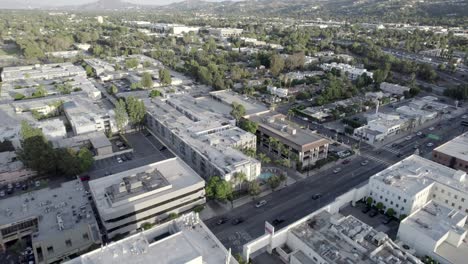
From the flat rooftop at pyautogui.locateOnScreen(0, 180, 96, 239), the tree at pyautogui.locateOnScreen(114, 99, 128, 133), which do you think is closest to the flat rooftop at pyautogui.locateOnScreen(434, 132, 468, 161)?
the flat rooftop at pyautogui.locateOnScreen(0, 180, 96, 239)

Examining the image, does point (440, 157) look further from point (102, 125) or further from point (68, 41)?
point (68, 41)

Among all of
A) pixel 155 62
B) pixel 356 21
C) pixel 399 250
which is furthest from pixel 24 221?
pixel 356 21

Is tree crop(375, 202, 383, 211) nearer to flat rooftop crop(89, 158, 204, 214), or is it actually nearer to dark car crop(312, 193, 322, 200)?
dark car crop(312, 193, 322, 200)

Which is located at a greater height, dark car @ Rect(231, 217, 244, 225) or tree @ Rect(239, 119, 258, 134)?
tree @ Rect(239, 119, 258, 134)

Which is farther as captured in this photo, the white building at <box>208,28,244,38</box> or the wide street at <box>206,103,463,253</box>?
the white building at <box>208,28,244,38</box>

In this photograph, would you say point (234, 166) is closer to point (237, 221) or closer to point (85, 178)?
point (237, 221)

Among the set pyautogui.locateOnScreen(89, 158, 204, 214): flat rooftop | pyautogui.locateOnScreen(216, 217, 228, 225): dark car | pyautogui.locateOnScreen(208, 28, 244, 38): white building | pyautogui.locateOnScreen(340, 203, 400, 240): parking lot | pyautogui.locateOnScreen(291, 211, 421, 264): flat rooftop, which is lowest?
pyautogui.locateOnScreen(340, 203, 400, 240): parking lot

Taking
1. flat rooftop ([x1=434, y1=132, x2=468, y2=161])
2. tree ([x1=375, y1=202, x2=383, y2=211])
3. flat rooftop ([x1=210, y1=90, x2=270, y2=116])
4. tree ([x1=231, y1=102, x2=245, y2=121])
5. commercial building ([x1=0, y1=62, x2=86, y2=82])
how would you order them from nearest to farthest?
1. tree ([x1=375, y1=202, x2=383, y2=211])
2. flat rooftop ([x1=434, y1=132, x2=468, y2=161])
3. tree ([x1=231, y1=102, x2=245, y2=121])
4. flat rooftop ([x1=210, y1=90, x2=270, y2=116])
5. commercial building ([x1=0, y1=62, x2=86, y2=82])

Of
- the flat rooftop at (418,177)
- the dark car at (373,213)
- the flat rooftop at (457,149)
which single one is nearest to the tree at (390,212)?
the dark car at (373,213)
